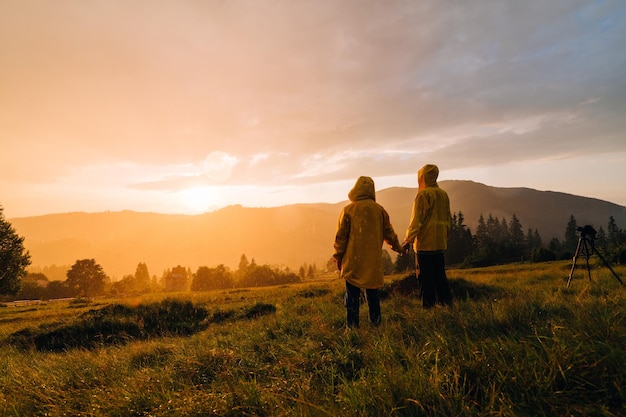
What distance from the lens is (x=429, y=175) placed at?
751cm

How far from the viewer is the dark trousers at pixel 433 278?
705 cm

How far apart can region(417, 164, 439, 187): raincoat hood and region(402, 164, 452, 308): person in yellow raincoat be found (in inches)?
9.9

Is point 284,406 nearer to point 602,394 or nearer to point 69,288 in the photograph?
point 602,394

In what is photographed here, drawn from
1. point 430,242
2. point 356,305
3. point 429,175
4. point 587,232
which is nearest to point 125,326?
point 356,305

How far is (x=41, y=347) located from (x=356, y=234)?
12464mm

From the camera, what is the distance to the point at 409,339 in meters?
3.83

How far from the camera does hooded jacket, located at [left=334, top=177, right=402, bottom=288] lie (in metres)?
6.23

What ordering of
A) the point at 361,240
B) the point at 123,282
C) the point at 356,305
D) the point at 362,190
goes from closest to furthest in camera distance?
the point at 356,305, the point at 361,240, the point at 362,190, the point at 123,282

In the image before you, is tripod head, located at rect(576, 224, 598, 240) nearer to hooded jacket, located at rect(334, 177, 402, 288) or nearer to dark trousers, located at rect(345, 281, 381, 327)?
hooded jacket, located at rect(334, 177, 402, 288)

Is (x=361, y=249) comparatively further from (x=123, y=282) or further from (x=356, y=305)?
(x=123, y=282)

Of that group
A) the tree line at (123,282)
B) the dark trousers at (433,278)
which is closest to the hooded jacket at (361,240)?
the dark trousers at (433,278)

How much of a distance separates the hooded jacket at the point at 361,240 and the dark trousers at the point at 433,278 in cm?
125

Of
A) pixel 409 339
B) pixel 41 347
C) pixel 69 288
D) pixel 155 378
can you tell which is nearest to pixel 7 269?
pixel 41 347

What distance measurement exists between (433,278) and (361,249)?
6.93 feet
